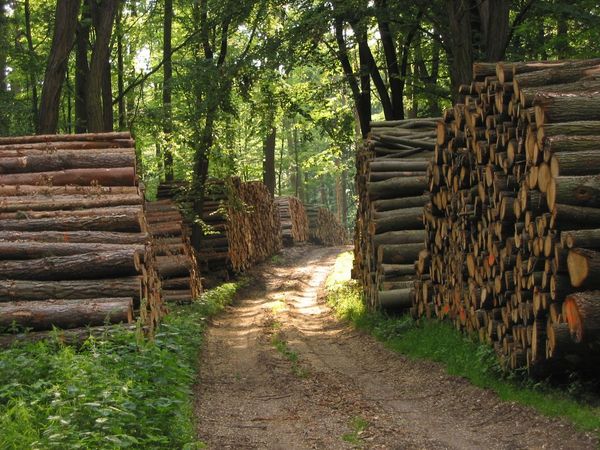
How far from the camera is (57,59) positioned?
54.6 feet

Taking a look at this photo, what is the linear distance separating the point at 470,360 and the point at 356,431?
2.97 meters

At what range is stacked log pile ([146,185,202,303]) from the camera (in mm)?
19594

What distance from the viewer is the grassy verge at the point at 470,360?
794 centimetres

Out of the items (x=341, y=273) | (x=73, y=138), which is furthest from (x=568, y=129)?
(x=341, y=273)

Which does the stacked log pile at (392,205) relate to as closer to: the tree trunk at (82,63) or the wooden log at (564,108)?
the wooden log at (564,108)

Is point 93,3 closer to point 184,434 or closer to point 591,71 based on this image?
point 591,71

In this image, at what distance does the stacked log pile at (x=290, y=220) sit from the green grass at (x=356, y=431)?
33.3 metres

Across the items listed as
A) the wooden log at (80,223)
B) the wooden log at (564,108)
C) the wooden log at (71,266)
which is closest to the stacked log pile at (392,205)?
the wooden log at (80,223)

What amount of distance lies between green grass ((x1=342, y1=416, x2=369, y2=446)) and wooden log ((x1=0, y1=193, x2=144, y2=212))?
5129 millimetres

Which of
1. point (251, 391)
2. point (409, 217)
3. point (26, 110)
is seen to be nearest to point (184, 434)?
point (251, 391)

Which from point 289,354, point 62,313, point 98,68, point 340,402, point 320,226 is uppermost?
point 98,68

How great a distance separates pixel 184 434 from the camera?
7336 mm

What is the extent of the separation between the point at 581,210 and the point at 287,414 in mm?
3668

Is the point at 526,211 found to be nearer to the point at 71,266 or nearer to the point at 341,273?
the point at 71,266
